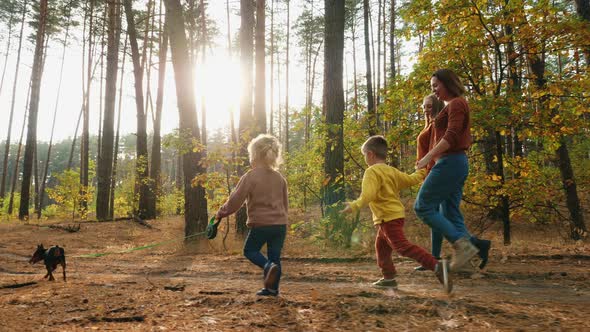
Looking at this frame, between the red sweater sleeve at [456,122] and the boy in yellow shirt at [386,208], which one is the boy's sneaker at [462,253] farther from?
the red sweater sleeve at [456,122]

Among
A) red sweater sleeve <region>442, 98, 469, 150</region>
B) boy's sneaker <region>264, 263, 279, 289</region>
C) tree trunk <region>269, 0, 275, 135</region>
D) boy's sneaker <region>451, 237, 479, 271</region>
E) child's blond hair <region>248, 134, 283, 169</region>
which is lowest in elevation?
boy's sneaker <region>264, 263, 279, 289</region>

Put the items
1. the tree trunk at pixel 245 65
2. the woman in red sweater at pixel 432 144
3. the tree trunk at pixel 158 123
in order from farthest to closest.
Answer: the tree trunk at pixel 158 123, the tree trunk at pixel 245 65, the woman in red sweater at pixel 432 144

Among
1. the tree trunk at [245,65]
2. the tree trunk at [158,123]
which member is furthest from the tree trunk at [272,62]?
the tree trunk at [245,65]

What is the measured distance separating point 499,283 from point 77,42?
29813 millimetres

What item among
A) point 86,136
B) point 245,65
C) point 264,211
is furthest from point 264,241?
point 86,136

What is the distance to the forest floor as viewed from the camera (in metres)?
2.61

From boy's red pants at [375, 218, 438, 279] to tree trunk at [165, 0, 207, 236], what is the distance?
6.08 meters

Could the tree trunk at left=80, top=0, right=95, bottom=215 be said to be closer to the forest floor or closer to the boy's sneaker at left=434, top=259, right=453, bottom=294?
the forest floor

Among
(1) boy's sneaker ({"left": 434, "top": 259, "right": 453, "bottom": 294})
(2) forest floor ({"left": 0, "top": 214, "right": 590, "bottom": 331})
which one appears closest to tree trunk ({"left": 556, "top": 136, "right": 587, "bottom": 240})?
(2) forest floor ({"left": 0, "top": 214, "right": 590, "bottom": 331})

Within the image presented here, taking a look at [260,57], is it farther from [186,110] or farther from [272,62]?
[272,62]

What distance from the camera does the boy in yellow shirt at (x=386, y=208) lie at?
10.6 feet

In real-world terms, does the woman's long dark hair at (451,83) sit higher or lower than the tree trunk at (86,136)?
lower

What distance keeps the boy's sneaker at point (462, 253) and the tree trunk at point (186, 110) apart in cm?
685

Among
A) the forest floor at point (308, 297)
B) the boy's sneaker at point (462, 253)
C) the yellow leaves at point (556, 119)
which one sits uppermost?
the yellow leaves at point (556, 119)
